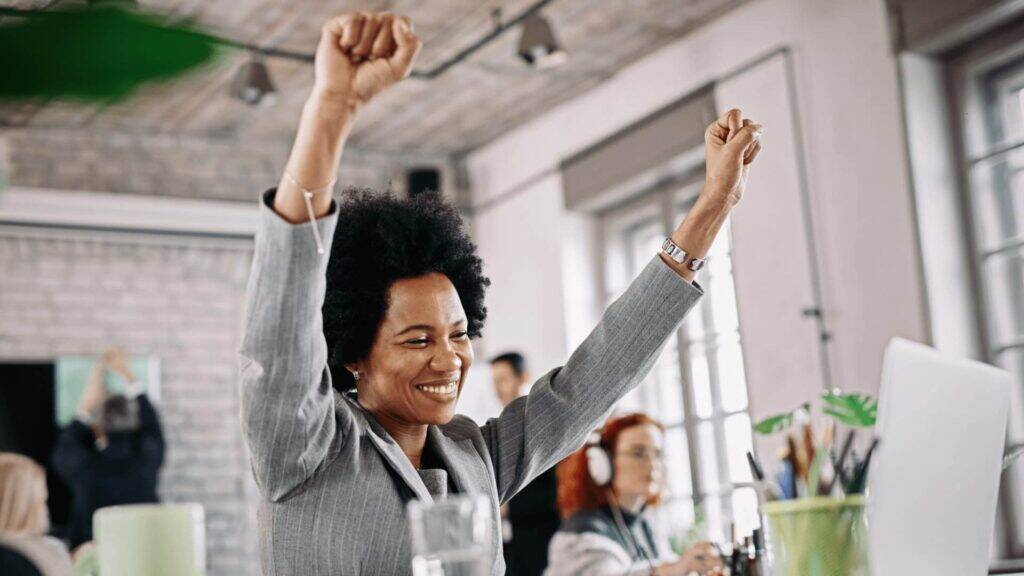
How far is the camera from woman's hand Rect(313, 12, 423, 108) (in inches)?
36.2

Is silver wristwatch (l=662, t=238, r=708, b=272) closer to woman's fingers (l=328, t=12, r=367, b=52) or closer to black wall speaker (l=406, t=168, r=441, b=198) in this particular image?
woman's fingers (l=328, t=12, r=367, b=52)

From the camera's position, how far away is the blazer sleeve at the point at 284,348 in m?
0.95

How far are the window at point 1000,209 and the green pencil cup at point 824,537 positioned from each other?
319cm

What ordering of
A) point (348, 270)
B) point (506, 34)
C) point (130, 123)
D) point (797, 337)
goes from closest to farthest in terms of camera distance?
point (348, 270) < point (797, 337) < point (506, 34) < point (130, 123)

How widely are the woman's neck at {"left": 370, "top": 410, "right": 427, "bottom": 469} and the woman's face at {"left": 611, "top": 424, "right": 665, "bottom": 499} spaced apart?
231 cm

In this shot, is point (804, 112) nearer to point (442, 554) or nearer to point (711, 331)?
point (711, 331)

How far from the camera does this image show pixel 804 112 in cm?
462

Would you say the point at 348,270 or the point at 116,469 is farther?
the point at 116,469

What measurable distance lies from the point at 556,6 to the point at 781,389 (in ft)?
5.64

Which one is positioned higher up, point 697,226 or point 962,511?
point 697,226

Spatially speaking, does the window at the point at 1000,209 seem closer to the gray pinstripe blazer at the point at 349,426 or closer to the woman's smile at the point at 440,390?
the gray pinstripe blazer at the point at 349,426

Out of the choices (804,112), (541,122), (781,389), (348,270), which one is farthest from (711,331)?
(348,270)

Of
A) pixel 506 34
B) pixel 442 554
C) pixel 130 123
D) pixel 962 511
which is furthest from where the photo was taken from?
pixel 130 123

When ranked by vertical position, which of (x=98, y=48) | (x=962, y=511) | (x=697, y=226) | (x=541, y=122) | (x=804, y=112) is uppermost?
(x=541, y=122)
